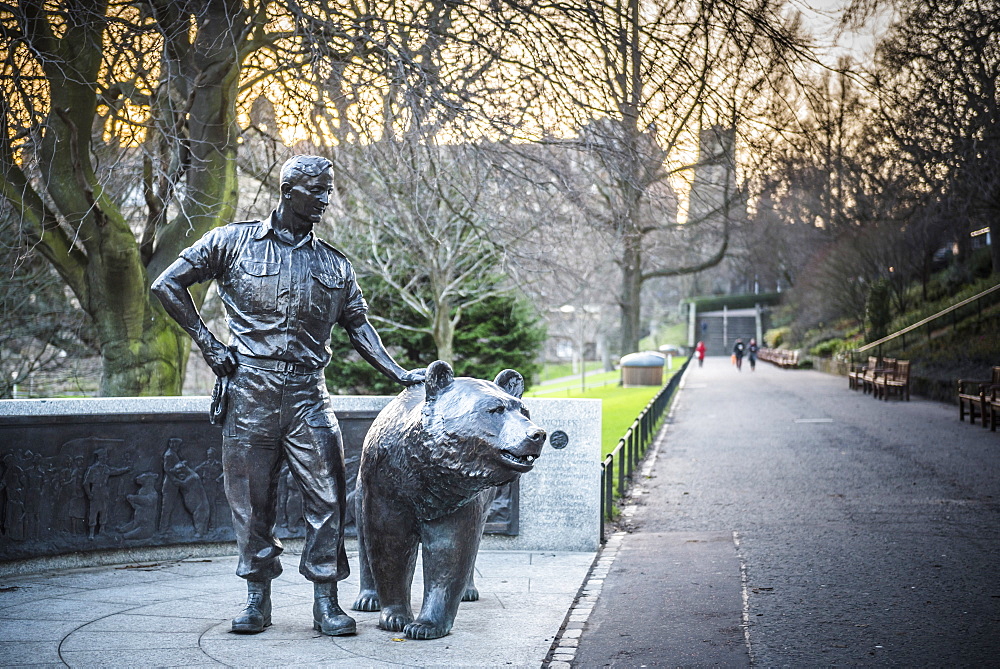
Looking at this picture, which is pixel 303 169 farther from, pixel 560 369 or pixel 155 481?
pixel 560 369

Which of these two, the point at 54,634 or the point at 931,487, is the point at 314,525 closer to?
the point at 54,634

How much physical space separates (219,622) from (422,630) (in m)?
1.30

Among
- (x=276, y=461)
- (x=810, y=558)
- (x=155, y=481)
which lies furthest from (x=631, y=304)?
(x=276, y=461)

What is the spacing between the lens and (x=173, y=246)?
1088cm

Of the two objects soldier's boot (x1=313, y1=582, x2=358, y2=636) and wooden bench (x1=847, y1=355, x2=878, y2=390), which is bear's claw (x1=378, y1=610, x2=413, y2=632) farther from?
wooden bench (x1=847, y1=355, x2=878, y2=390)

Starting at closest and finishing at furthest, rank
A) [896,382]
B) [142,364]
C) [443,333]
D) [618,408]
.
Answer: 1. [142,364]
2. [443,333]
3. [618,408]
4. [896,382]

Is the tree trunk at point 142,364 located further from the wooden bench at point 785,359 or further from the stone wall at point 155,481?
the wooden bench at point 785,359

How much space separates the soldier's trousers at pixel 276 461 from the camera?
5465 mm

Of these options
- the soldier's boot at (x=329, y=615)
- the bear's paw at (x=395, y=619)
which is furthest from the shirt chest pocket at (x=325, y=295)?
the bear's paw at (x=395, y=619)

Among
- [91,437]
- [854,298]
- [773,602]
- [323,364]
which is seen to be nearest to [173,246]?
[91,437]

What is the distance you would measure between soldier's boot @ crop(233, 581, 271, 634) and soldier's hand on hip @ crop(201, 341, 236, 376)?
47.5 inches

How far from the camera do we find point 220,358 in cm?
539

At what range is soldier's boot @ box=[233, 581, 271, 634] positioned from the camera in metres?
5.60

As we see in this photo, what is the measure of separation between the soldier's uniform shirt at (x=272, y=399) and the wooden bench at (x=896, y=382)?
904 inches
